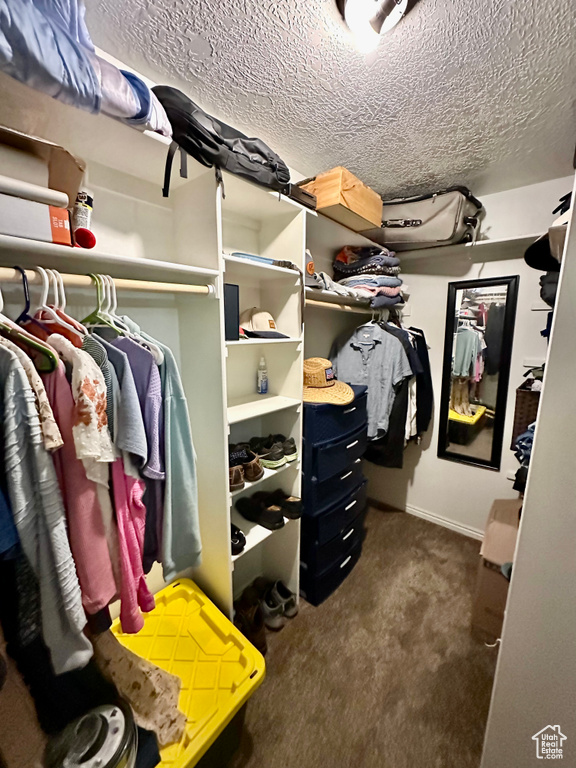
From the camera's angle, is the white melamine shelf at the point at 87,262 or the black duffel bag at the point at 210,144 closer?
the white melamine shelf at the point at 87,262

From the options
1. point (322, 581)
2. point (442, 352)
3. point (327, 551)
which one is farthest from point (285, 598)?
point (442, 352)

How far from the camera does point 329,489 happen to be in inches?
65.2

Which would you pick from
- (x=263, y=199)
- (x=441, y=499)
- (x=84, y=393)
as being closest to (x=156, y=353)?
(x=84, y=393)

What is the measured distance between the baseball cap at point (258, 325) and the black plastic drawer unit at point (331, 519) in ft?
3.21

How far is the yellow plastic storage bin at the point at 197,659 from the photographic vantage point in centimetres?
89

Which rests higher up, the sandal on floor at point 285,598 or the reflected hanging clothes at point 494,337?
the reflected hanging clothes at point 494,337

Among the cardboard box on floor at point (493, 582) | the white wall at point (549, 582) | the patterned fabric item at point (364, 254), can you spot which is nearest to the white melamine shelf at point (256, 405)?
the white wall at point (549, 582)

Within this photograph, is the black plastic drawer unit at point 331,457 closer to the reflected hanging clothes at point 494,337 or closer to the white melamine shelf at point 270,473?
the white melamine shelf at point 270,473

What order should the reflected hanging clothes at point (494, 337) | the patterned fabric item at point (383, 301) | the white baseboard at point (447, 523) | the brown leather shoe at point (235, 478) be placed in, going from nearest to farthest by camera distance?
1. the brown leather shoe at point (235, 478)
2. the patterned fabric item at point (383, 301)
3. the reflected hanging clothes at point (494, 337)
4. the white baseboard at point (447, 523)

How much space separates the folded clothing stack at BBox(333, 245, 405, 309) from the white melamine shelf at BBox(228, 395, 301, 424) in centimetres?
88

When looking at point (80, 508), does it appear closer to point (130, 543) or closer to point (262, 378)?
point (130, 543)

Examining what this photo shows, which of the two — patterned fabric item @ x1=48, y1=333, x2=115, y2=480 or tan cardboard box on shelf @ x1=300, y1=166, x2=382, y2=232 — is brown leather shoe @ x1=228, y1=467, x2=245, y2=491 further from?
tan cardboard box on shelf @ x1=300, y1=166, x2=382, y2=232

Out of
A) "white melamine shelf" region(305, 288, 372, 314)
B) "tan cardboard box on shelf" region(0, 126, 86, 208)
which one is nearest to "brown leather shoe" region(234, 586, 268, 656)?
"white melamine shelf" region(305, 288, 372, 314)

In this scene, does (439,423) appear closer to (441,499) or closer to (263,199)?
(441,499)
